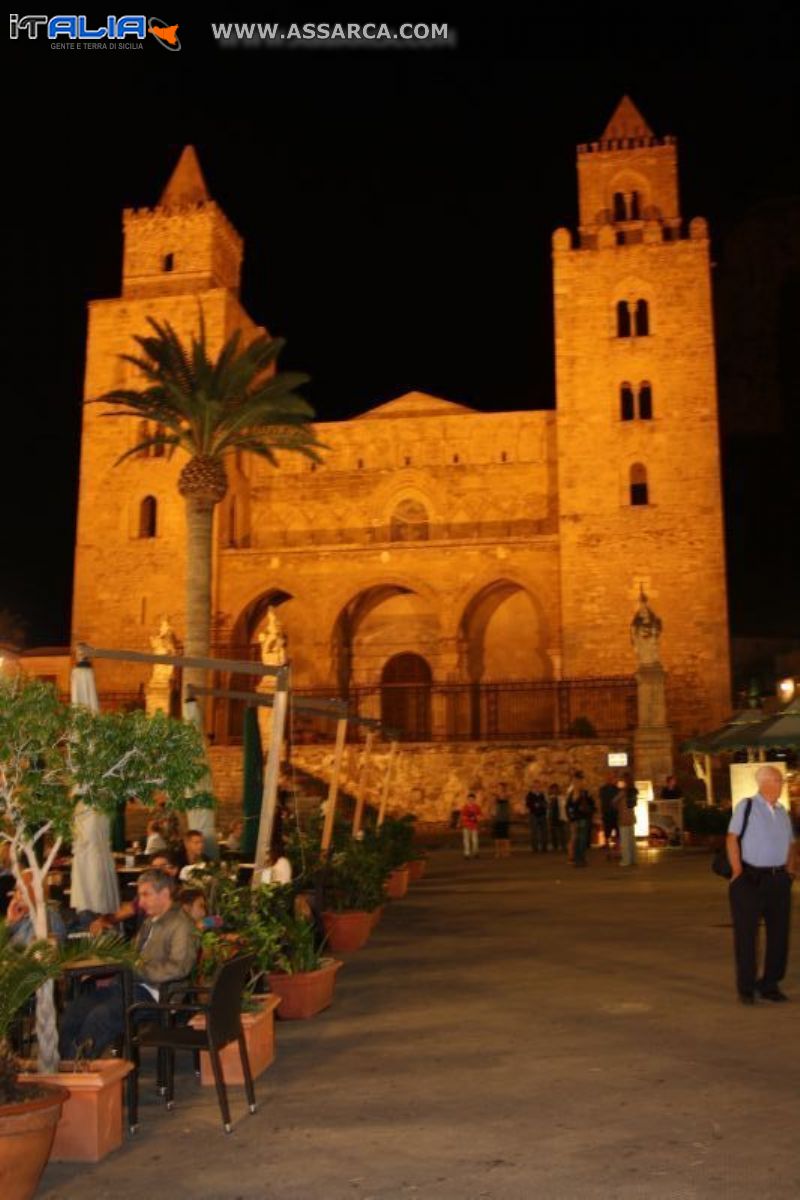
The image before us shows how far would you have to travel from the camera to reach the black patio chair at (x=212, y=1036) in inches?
205

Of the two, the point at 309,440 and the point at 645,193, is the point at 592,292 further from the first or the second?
the point at 309,440

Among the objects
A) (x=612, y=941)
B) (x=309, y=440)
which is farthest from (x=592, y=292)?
A: (x=612, y=941)

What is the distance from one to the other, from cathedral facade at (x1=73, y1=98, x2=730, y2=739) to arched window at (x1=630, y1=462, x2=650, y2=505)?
0.22 ft

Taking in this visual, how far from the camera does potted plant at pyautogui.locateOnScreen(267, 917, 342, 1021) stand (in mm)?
7539

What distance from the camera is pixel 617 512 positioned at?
32062mm

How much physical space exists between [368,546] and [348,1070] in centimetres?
2685

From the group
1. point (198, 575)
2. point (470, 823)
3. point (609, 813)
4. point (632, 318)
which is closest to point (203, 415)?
point (198, 575)

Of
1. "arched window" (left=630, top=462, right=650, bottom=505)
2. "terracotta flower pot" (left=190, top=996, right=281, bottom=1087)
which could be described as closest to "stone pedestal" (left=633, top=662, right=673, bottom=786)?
"arched window" (left=630, top=462, right=650, bottom=505)

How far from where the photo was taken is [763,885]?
774cm

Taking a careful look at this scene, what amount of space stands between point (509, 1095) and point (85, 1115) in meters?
1.97

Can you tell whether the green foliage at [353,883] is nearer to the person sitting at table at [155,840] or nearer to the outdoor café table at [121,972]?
the person sitting at table at [155,840]

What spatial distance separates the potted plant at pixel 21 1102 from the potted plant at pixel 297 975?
3.00 meters

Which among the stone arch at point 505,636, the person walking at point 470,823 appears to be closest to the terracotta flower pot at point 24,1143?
the person walking at point 470,823

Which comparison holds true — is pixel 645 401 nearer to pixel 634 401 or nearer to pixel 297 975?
pixel 634 401
